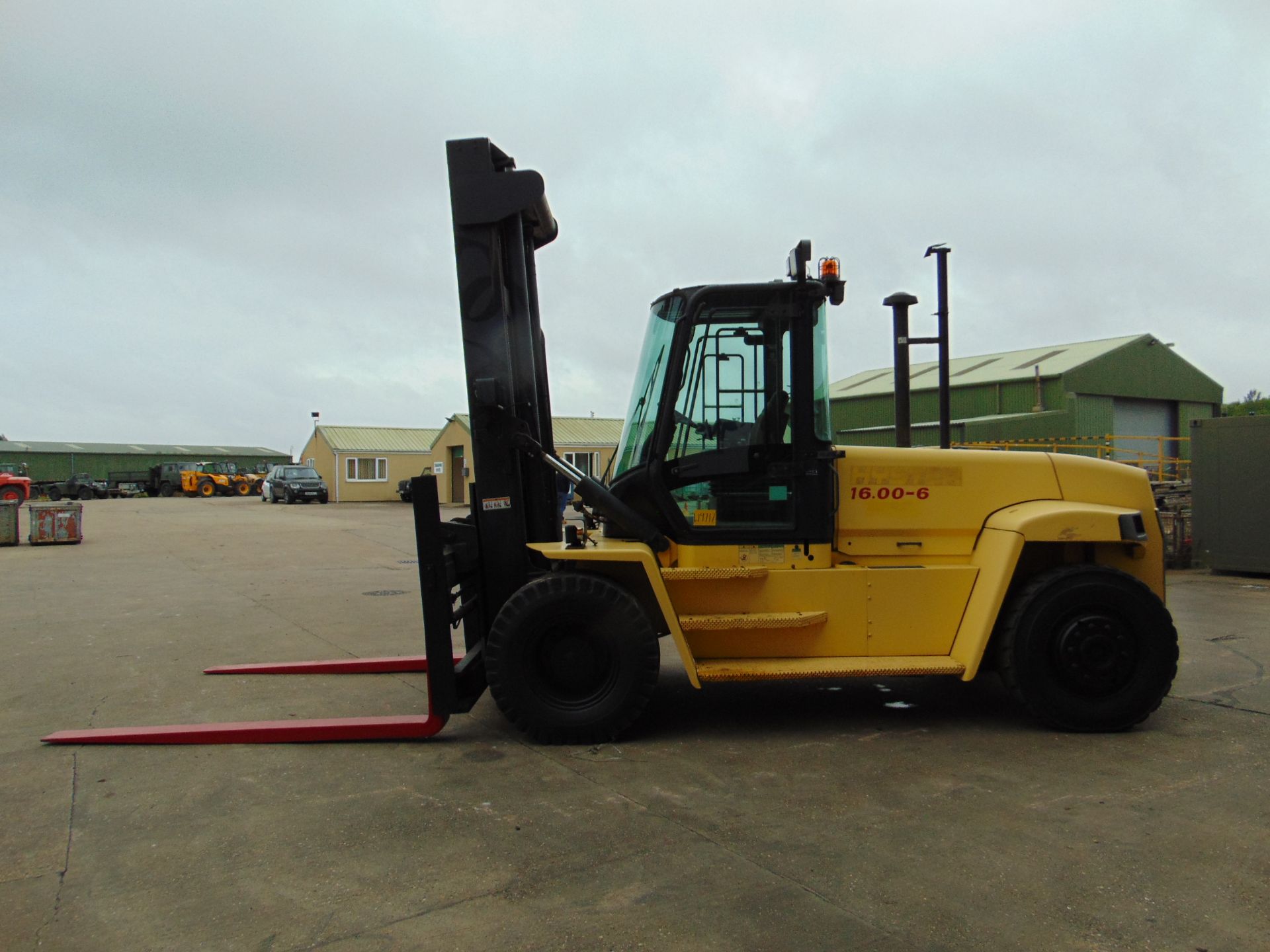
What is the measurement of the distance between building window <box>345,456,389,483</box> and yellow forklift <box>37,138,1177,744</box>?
44.1 meters

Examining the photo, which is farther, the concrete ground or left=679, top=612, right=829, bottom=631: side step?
left=679, top=612, right=829, bottom=631: side step

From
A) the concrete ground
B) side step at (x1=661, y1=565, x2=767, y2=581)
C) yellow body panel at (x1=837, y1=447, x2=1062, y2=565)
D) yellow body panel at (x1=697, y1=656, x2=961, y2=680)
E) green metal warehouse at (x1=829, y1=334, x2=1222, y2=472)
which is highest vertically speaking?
green metal warehouse at (x1=829, y1=334, x2=1222, y2=472)

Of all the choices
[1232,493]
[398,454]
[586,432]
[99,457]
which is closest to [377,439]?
[398,454]

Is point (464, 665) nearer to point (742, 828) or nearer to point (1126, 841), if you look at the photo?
point (742, 828)

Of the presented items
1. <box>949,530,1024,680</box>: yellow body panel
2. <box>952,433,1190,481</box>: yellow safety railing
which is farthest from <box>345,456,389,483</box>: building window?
<box>949,530,1024,680</box>: yellow body panel

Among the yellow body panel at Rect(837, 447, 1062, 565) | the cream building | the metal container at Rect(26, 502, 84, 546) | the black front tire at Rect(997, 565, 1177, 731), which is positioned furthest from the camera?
the cream building

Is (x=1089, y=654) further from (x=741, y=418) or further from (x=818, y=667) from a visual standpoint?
(x=741, y=418)

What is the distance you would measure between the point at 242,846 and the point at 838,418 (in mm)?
37833

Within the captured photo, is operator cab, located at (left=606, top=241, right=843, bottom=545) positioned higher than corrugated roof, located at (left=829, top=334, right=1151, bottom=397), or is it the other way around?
corrugated roof, located at (left=829, top=334, right=1151, bottom=397)

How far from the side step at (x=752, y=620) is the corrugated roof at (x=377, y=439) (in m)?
44.2

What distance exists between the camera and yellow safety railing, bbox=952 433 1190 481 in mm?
23484

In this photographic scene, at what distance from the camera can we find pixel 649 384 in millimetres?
5746

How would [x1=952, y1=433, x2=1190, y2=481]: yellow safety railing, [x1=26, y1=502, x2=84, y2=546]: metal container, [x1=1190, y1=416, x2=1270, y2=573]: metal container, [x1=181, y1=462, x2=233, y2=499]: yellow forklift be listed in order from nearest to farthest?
[x1=1190, y1=416, x2=1270, y2=573]: metal container → [x1=26, y1=502, x2=84, y2=546]: metal container → [x1=952, y1=433, x2=1190, y2=481]: yellow safety railing → [x1=181, y1=462, x2=233, y2=499]: yellow forklift

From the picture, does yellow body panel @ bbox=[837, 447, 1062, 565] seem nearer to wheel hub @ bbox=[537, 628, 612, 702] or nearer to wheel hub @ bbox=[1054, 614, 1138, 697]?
wheel hub @ bbox=[1054, 614, 1138, 697]
